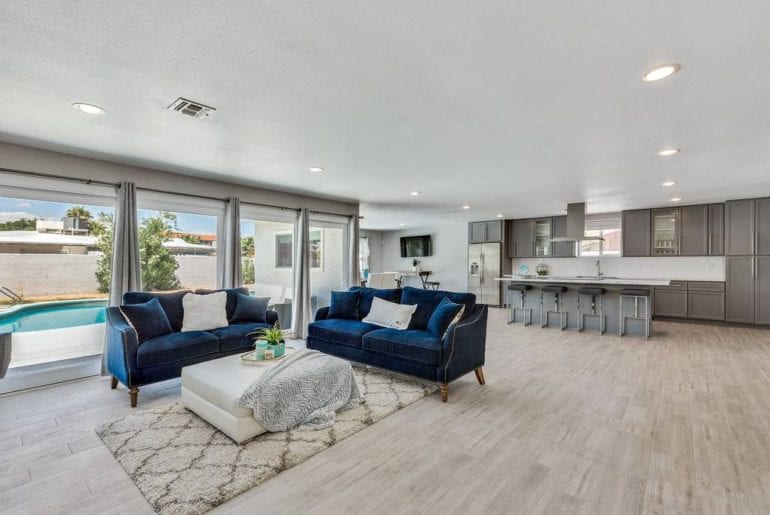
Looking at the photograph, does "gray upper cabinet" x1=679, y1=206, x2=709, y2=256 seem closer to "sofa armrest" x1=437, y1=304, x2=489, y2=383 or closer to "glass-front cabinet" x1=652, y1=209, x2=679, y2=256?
"glass-front cabinet" x1=652, y1=209, x2=679, y2=256

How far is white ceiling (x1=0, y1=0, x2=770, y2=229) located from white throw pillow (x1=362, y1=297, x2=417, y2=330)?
68.0 inches

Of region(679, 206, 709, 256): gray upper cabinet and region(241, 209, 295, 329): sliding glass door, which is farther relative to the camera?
region(679, 206, 709, 256): gray upper cabinet

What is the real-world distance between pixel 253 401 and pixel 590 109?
334 cm

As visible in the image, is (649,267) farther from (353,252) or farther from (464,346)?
(464,346)

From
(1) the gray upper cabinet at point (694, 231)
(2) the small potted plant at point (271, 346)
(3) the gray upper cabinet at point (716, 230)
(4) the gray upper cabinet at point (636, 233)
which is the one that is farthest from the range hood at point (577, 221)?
(2) the small potted plant at point (271, 346)

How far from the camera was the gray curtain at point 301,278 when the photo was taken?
6270 mm

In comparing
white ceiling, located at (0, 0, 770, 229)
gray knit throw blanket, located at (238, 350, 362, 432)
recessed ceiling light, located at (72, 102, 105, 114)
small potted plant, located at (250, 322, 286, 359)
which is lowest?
gray knit throw blanket, located at (238, 350, 362, 432)

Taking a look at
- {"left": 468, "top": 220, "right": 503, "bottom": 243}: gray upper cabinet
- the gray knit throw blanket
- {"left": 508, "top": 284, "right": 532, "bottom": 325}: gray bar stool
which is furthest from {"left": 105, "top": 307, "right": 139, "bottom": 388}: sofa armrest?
{"left": 468, "top": 220, "right": 503, "bottom": 243}: gray upper cabinet

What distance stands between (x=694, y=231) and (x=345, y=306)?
7.52m

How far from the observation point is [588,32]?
6.15 ft

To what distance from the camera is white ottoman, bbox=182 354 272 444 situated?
8.60ft

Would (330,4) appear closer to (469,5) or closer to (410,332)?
(469,5)

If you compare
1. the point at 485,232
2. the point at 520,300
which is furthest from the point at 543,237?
the point at 520,300

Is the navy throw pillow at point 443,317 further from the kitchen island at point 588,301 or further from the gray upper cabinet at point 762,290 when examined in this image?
the gray upper cabinet at point 762,290
